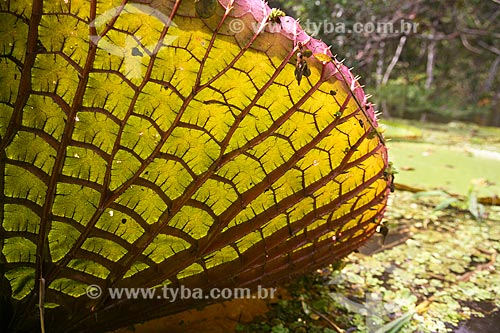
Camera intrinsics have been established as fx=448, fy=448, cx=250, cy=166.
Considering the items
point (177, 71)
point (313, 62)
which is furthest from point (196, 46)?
point (313, 62)

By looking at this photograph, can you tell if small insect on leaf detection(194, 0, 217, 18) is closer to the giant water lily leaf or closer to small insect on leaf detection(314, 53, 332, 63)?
the giant water lily leaf

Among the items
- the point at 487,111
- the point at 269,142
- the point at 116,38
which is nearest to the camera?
the point at 116,38

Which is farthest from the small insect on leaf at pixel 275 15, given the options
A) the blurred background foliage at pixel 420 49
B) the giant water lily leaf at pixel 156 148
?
the blurred background foliage at pixel 420 49

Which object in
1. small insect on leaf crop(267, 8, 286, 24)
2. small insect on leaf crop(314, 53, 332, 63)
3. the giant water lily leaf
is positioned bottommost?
the giant water lily leaf

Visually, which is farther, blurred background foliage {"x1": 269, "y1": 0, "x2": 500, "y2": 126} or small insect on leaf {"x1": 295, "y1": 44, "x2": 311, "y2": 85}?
blurred background foliage {"x1": 269, "y1": 0, "x2": 500, "y2": 126}

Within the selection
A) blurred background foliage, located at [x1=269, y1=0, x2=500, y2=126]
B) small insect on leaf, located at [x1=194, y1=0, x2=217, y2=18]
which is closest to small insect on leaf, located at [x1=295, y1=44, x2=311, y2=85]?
small insect on leaf, located at [x1=194, y1=0, x2=217, y2=18]

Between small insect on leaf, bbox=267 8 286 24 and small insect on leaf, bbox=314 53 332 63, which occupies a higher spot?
small insect on leaf, bbox=267 8 286 24

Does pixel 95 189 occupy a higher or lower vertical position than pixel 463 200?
higher

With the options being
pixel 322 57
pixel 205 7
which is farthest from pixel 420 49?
pixel 205 7

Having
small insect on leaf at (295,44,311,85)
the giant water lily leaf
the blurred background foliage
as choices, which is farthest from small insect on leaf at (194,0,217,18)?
the blurred background foliage

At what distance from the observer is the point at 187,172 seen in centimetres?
63

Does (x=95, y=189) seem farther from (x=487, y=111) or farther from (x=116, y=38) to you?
(x=487, y=111)

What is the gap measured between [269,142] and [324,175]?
12cm

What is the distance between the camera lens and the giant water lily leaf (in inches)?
21.3
